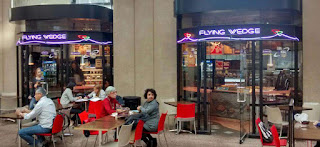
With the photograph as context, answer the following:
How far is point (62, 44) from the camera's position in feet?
41.9

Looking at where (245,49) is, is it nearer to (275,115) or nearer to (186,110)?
(275,115)

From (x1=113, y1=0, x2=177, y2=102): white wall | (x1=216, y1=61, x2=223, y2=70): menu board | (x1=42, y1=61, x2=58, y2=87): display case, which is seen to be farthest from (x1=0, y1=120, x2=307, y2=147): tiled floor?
(x1=42, y1=61, x2=58, y2=87): display case

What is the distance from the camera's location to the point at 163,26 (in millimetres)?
10461

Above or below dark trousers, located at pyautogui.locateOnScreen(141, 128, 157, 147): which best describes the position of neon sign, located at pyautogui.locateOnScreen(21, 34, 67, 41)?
above

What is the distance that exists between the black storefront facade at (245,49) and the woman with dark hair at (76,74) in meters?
4.42

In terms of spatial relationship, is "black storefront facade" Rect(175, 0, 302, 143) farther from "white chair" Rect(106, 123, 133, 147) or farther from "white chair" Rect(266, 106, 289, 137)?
"white chair" Rect(106, 123, 133, 147)

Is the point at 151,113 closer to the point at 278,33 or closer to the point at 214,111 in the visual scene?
the point at 278,33

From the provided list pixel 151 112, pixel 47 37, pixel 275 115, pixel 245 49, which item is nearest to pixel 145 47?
pixel 245 49

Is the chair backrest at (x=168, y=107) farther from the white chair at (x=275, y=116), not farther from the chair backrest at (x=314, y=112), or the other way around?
the chair backrest at (x=314, y=112)

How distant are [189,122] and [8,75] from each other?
25.3 ft

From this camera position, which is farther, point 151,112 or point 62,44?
point 62,44

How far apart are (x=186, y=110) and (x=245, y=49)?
7.27 feet

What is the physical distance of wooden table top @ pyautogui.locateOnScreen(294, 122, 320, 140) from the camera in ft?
17.3

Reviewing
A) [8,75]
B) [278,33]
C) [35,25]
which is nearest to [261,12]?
[278,33]
